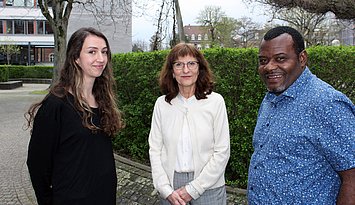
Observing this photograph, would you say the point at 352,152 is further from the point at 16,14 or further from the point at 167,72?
the point at 16,14

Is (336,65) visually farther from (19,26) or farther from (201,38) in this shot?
(201,38)

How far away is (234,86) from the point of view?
522 centimetres

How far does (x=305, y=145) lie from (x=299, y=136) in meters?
0.05

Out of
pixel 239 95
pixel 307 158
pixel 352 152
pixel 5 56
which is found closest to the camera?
pixel 352 152

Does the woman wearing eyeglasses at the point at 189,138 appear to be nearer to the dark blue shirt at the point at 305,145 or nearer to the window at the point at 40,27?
the dark blue shirt at the point at 305,145

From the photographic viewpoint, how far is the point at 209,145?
3.03 metres

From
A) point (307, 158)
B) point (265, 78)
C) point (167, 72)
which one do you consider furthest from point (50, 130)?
point (307, 158)

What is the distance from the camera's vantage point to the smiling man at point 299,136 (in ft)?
6.03

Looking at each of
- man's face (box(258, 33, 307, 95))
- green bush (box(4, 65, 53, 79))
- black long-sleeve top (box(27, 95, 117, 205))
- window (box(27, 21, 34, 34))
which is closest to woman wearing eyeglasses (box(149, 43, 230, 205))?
black long-sleeve top (box(27, 95, 117, 205))

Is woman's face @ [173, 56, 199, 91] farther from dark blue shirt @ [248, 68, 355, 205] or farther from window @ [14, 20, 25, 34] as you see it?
window @ [14, 20, 25, 34]

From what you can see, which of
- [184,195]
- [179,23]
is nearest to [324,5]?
[179,23]

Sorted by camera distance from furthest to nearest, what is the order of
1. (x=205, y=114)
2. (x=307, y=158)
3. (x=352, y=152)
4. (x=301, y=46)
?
(x=205, y=114)
(x=301, y=46)
(x=307, y=158)
(x=352, y=152)

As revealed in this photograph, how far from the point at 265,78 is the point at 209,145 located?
39.6 inches

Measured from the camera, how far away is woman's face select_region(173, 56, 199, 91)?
3055 millimetres
